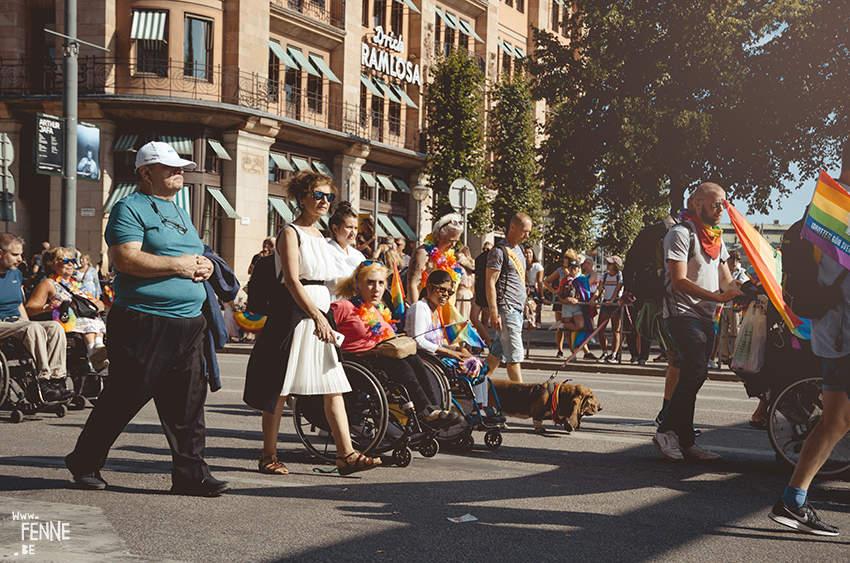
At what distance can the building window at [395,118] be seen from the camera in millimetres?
36094

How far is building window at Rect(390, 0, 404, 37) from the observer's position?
119 ft

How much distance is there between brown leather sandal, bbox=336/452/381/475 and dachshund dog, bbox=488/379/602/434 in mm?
1919

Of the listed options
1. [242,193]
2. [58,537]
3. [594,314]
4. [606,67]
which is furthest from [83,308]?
[606,67]

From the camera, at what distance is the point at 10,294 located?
27.1 feet

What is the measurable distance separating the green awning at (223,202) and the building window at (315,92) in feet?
19.1

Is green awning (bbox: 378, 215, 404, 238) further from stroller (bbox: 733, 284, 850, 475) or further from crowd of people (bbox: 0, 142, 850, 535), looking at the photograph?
stroller (bbox: 733, 284, 850, 475)

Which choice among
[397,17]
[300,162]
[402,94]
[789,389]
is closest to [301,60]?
[300,162]

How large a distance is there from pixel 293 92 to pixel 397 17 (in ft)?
26.2

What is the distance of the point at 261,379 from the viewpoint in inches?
227

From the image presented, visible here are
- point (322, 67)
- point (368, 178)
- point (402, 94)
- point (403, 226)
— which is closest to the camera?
point (322, 67)

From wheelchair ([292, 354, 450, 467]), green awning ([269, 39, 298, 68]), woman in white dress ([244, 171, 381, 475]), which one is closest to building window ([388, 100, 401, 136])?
green awning ([269, 39, 298, 68])

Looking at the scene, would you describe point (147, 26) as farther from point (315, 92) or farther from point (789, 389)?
point (789, 389)

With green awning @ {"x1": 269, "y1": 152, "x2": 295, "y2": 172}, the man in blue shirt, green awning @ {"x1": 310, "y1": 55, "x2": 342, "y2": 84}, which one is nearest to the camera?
the man in blue shirt

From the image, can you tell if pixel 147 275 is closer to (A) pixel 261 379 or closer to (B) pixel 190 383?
(B) pixel 190 383
